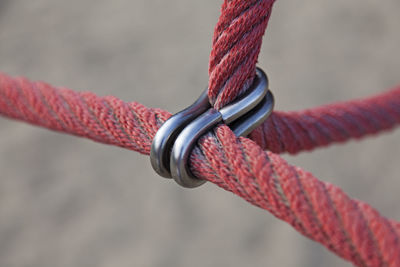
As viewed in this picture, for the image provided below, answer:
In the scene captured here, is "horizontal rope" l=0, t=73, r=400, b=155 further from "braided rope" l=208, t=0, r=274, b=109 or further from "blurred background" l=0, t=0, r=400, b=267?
"blurred background" l=0, t=0, r=400, b=267

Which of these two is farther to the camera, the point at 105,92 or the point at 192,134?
the point at 105,92

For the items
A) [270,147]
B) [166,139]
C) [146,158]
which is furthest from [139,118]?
[146,158]

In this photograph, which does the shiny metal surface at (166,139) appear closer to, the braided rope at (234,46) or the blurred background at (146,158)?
the braided rope at (234,46)

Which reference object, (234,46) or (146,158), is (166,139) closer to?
(234,46)

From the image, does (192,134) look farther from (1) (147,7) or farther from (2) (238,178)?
(1) (147,7)

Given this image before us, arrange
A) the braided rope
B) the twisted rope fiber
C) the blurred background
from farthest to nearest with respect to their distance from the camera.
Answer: the blurred background → the braided rope → the twisted rope fiber

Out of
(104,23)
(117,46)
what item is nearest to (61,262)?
(117,46)

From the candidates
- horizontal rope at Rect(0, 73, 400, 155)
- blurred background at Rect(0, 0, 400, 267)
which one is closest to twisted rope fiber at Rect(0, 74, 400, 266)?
horizontal rope at Rect(0, 73, 400, 155)
